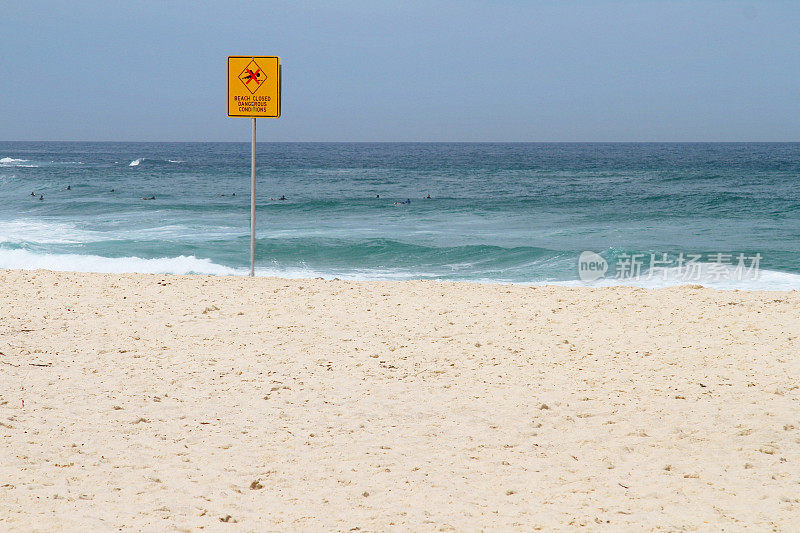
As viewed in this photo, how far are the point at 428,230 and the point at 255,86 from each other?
13.2 m

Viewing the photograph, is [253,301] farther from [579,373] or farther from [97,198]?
[97,198]

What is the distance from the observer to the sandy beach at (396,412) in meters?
3.75

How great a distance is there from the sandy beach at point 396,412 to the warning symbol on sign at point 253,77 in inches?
106

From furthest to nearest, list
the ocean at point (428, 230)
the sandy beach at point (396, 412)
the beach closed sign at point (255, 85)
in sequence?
1. the ocean at point (428, 230)
2. the beach closed sign at point (255, 85)
3. the sandy beach at point (396, 412)

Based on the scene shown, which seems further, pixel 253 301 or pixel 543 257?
pixel 543 257

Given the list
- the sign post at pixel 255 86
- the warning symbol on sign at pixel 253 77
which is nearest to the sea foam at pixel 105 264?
the sign post at pixel 255 86

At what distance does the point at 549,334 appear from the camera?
7.20 meters

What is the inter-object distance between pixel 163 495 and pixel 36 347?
3437 millimetres

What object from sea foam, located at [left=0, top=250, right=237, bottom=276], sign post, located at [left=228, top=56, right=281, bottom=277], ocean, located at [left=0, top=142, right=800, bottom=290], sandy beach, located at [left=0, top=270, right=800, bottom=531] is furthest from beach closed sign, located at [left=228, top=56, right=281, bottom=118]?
ocean, located at [left=0, top=142, right=800, bottom=290]

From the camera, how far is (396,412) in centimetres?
522

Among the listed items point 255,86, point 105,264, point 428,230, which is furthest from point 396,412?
point 428,230

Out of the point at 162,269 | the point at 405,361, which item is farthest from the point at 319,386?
the point at 162,269

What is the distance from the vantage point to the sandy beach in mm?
3748

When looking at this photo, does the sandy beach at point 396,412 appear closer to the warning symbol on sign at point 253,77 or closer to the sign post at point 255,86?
the sign post at point 255,86
